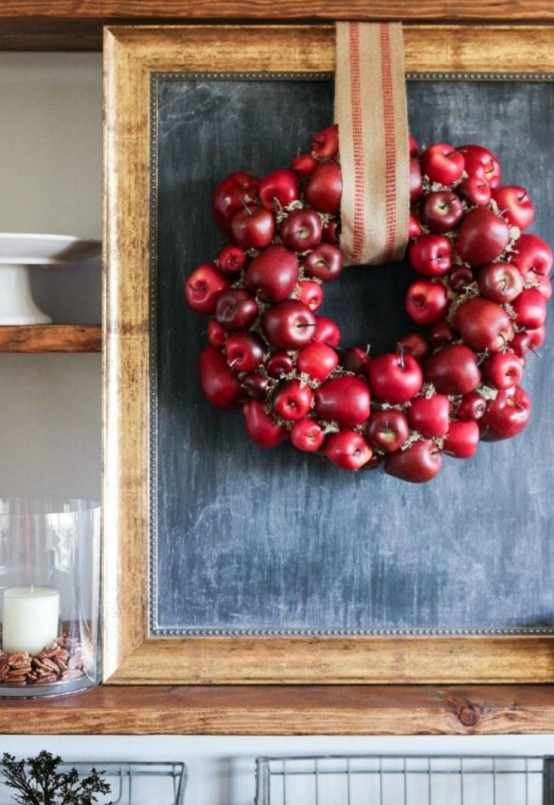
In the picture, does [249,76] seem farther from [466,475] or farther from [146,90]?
[466,475]

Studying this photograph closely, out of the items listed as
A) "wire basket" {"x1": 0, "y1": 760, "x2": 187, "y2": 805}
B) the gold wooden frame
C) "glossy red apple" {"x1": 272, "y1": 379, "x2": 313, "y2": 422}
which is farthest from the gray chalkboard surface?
"wire basket" {"x1": 0, "y1": 760, "x2": 187, "y2": 805}

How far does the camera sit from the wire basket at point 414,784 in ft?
4.17

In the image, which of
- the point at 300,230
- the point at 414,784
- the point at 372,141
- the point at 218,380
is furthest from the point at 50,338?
the point at 414,784

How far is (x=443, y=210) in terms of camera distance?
3.36 feet

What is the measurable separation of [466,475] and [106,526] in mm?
395

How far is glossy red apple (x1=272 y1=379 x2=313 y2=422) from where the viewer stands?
3.30 feet

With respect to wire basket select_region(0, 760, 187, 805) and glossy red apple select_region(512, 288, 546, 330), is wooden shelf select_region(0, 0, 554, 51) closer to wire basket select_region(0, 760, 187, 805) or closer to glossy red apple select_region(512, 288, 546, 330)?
glossy red apple select_region(512, 288, 546, 330)

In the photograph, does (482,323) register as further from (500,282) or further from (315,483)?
(315,483)

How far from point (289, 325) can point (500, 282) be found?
214 mm

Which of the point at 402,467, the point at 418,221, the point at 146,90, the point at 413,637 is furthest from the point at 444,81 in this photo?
the point at 413,637

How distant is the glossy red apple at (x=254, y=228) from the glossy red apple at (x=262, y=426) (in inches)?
6.4

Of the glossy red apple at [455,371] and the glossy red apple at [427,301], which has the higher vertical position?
the glossy red apple at [427,301]

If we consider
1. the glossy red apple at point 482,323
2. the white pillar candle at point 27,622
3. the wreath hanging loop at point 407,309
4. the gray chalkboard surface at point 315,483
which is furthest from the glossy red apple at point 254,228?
the white pillar candle at point 27,622

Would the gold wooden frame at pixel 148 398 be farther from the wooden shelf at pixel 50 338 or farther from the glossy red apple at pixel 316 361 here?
the glossy red apple at pixel 316 361
